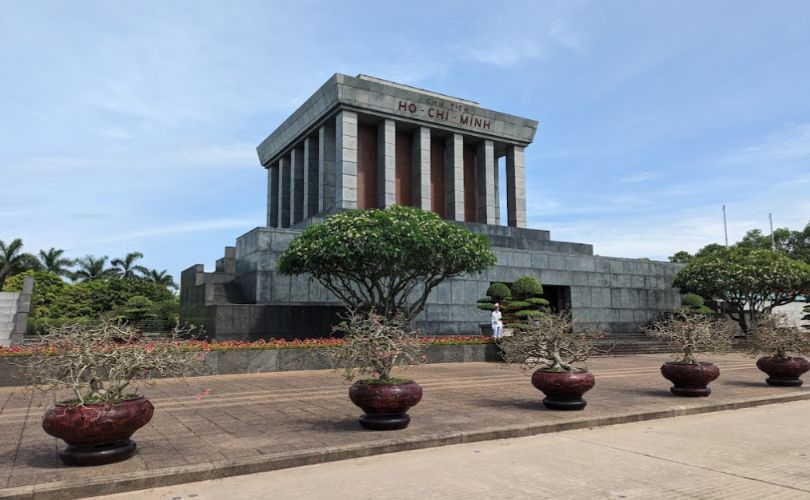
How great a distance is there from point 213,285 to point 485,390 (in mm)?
13841

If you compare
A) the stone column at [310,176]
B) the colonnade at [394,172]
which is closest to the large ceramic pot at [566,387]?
the colonnade at [394,172]

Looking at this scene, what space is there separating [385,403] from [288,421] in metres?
1.82

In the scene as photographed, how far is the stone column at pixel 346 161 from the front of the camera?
2944cm

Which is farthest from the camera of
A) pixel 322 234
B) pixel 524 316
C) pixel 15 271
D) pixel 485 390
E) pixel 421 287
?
pixel 15 271

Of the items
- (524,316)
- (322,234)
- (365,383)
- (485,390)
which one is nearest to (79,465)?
(365,383)

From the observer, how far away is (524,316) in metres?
23.0

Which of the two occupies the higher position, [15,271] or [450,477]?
[15,271]

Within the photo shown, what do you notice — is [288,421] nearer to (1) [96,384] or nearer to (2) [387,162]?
(1) [96,384]

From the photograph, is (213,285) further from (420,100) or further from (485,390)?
(420,100)

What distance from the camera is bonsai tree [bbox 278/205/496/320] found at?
58.5 ft

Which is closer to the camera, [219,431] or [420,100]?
[219,431]

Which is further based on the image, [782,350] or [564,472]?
[782,350]

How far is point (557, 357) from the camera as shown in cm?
1062

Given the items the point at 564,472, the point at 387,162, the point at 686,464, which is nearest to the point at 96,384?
the point at 564,472
